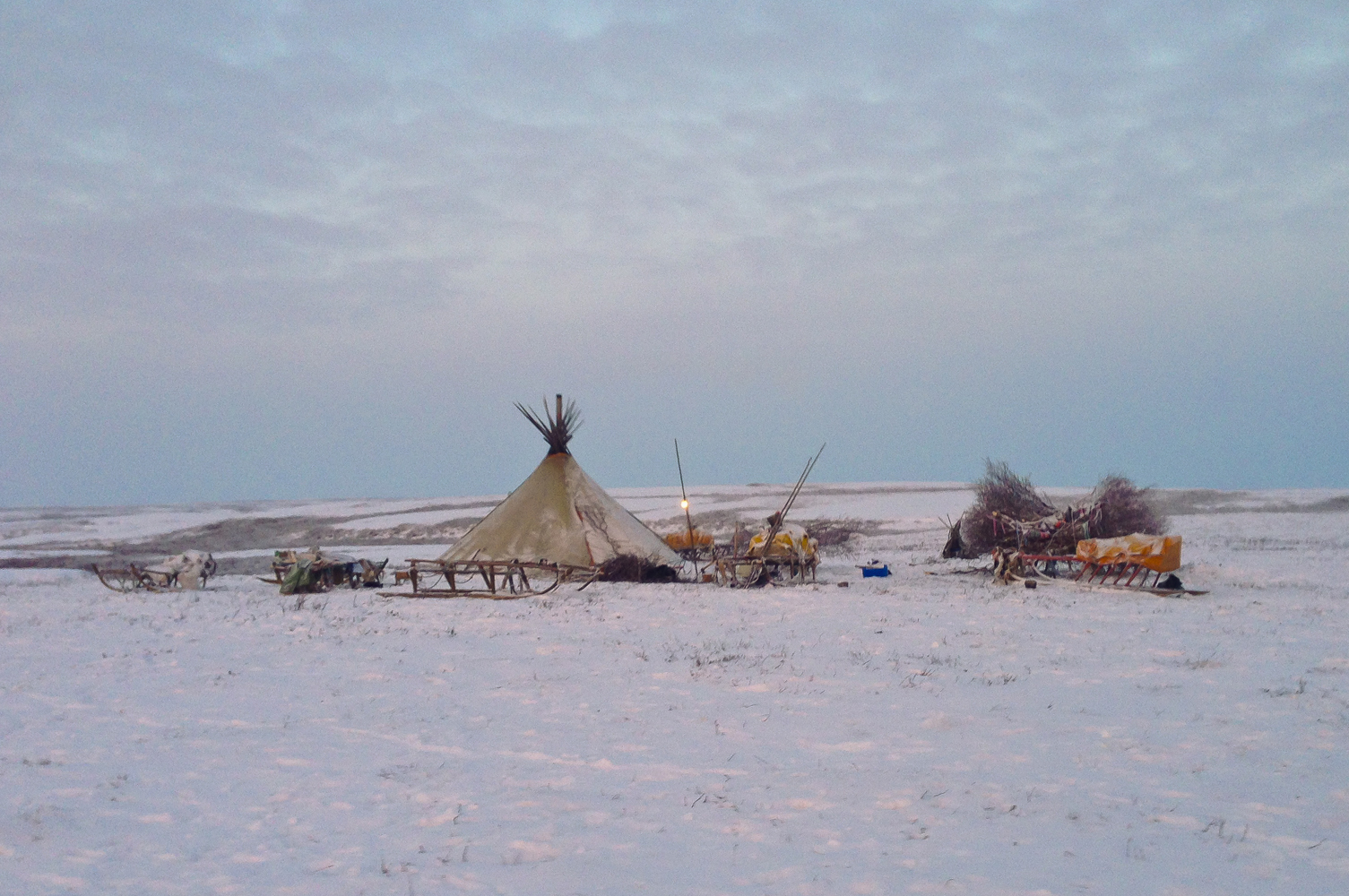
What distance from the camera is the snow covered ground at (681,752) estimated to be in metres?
4.41

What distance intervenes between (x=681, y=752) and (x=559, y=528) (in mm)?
11939

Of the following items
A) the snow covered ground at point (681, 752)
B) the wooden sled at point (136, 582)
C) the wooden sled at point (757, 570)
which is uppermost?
the wooden sled at point (136, 582)

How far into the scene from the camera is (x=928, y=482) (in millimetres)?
66188

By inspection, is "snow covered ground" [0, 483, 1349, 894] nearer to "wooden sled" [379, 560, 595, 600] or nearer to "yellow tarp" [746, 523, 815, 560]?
"wooden sled" [379, 560, 595, 600]

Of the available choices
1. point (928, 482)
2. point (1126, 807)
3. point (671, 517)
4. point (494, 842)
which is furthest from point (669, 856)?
point (928, 482)

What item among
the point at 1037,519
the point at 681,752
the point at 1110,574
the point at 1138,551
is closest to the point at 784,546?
the point at 1110,574

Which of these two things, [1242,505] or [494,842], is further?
[1242,505]

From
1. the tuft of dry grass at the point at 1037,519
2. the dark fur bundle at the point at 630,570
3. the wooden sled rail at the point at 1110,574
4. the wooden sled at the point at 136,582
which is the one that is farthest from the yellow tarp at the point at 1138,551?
the wooden sled at the point at 136,582

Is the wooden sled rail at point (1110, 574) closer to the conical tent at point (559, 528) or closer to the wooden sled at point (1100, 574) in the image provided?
the wooden sled at point (1100, 574)

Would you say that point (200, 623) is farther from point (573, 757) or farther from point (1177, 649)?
point (1177, 649)

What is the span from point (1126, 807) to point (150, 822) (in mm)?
5358

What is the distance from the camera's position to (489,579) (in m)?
15.3

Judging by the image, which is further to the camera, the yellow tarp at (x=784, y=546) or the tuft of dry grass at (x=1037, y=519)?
the tuft of dry grass at (x=1037, y=519)

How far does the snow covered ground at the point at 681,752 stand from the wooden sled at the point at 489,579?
8.05 feet
